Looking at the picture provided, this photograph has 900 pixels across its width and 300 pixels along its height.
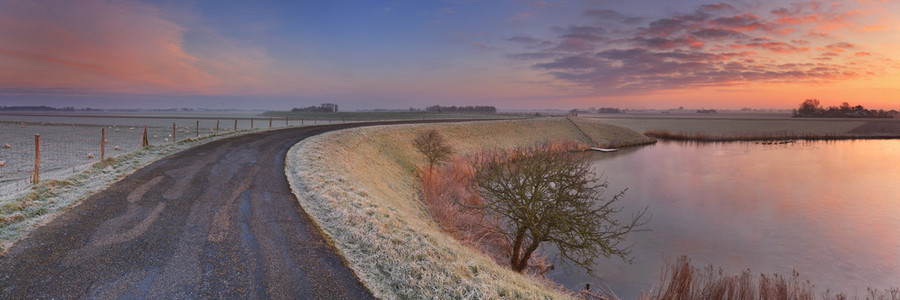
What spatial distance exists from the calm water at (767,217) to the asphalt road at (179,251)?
1019 cm

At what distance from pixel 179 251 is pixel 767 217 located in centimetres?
3087

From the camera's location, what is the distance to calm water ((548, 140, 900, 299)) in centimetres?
1543

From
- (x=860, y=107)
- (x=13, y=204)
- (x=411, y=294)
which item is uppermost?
(x=860, y=107)

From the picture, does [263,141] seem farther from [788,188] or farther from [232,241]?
[788,188]

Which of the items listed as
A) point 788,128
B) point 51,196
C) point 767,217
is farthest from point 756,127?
point 51,196

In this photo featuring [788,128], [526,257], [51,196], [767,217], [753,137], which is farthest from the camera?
[788,128]

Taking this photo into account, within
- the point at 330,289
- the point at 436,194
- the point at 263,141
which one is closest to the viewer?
the point at 330,289

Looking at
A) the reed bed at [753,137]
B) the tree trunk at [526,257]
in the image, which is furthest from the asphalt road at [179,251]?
the reed bed at [753,137]

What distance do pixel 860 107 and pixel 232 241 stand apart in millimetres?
219560

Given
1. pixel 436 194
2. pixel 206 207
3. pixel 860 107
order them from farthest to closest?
pixel 860 107
pixel 436 194
pixel 206 207

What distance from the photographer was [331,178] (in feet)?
52.0

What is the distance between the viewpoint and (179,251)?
7844mm

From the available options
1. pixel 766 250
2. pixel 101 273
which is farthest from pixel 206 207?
pixel 766 250

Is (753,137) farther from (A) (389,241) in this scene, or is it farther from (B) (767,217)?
(A) (389,241)
